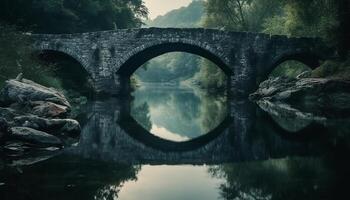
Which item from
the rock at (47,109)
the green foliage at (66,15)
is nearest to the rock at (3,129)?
the rock at (47,109)

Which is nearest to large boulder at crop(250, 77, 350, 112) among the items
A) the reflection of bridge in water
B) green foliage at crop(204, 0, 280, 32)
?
the reflection of bridge in water

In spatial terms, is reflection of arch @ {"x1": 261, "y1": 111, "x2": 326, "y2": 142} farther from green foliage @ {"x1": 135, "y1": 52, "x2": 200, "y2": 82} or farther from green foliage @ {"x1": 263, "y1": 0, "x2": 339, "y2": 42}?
green foliage @ {"x1": 135, "y1": 52, "x2": 200, "y2": 82}

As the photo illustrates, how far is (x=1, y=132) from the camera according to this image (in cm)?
1213

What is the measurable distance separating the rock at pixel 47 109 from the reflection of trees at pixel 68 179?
16.9ft

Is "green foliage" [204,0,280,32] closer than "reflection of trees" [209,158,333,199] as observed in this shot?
No

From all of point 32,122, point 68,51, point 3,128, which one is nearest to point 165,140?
point 32,122

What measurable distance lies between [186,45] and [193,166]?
23676 mm

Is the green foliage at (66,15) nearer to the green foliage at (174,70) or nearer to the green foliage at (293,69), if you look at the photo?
the green foliage at (293,69)

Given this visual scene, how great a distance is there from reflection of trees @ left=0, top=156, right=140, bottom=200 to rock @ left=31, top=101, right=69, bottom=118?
5.15 meters

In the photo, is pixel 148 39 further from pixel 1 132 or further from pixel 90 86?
pixel 1 132

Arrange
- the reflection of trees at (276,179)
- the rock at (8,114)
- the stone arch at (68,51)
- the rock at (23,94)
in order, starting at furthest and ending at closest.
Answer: the stone arch at (68,51) → the rock at (23,94) → the rock at (8,114) → the reflection of trees at (276,179)

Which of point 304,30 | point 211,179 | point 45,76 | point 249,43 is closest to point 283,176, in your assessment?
point 211,179

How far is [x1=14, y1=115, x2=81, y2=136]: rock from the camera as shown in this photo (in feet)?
44.6

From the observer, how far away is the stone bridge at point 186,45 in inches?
1275
